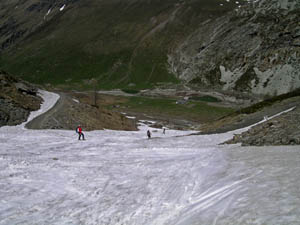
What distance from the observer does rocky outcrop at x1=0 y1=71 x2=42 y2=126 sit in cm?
3790

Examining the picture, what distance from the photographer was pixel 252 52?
490 feet

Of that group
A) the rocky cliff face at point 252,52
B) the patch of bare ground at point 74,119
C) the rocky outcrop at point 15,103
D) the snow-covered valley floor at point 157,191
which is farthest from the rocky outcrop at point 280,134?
the rocky cliff face at point 252,52

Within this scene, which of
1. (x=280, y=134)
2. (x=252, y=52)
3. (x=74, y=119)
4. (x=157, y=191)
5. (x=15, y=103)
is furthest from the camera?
(x=252, y=52)

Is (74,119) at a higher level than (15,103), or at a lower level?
lower

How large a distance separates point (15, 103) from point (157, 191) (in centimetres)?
4105

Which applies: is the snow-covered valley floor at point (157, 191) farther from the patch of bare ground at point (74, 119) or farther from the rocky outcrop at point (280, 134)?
the patch of bare ground at point (74, 119)

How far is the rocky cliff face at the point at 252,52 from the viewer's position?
127456mm

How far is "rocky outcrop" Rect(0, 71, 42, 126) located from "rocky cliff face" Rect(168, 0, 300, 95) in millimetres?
108774

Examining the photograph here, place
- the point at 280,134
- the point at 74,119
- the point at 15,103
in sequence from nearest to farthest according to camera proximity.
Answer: the point at 280,134 → the point at 74,119 → the point at 15,103

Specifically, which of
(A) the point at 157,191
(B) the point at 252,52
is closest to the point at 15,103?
(A) the point at 157,191

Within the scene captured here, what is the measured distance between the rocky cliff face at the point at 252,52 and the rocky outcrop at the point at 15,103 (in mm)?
108774

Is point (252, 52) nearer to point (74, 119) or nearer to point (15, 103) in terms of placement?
point (74, 119)

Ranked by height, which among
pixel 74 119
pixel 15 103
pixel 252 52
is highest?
pixel 252 52

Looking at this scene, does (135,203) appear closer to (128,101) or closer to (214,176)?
(214,176)
